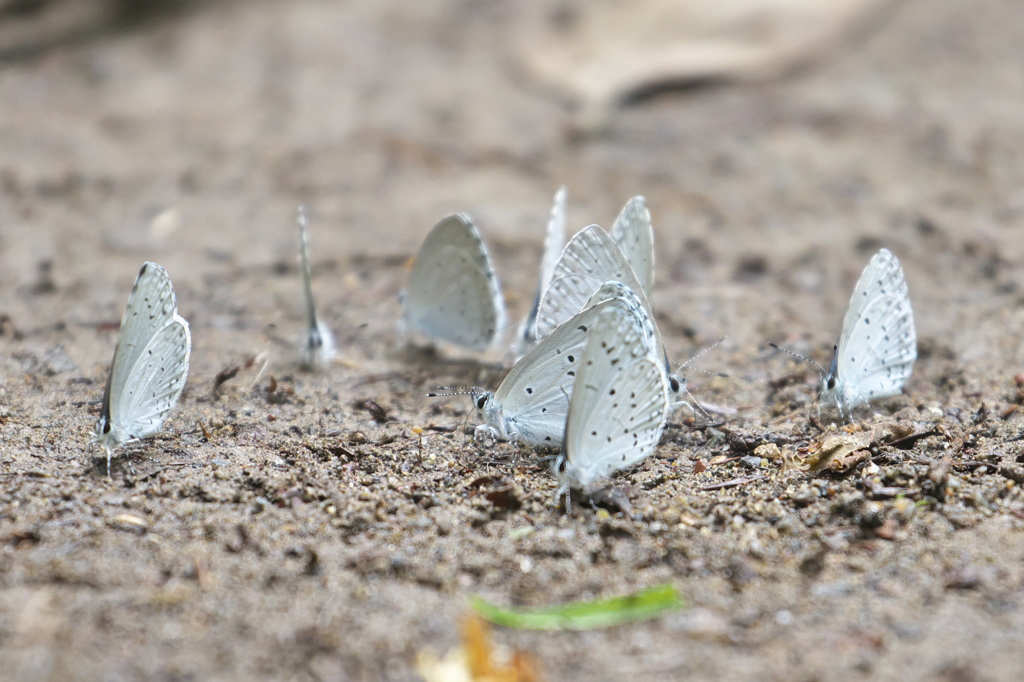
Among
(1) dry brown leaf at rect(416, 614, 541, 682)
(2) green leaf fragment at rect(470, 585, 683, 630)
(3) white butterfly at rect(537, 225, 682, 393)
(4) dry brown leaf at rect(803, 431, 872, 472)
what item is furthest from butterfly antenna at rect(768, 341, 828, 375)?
(1) dry brown leaf at rect(416, 614, 541, 682)

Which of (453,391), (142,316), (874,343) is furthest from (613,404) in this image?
(142,316)

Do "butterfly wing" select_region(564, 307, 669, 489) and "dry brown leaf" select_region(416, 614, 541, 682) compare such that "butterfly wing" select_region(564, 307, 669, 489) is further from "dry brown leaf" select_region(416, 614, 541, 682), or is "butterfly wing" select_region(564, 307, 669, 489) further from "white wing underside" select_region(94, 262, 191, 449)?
"white wing underside" select_region(94, 262, 191, 449)

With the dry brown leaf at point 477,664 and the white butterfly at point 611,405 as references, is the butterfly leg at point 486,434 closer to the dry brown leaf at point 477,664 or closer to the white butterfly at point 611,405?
the white butterfly at point 611,405

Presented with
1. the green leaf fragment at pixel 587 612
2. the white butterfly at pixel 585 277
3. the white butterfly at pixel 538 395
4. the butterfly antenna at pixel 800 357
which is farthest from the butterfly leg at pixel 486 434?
the butterfly antenna at pixel 800 357

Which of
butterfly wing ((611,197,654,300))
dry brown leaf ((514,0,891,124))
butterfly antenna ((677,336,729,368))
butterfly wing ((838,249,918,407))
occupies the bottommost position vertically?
butterfly antenna ((677,336,729,368))

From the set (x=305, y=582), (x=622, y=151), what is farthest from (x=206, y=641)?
(x=622, y=151)

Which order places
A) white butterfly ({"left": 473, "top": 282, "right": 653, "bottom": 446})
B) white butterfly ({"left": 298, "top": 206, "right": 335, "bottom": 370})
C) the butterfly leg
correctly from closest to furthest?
white butterfly ({"left": 473, "top": 282, "right": 653, "bottom": 446}) < the butterfly leg < white butterfly ({"left": 298, "top": 206, "right": 335, "bottom": 370})

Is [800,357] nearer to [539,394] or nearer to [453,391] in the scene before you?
[539,394]
